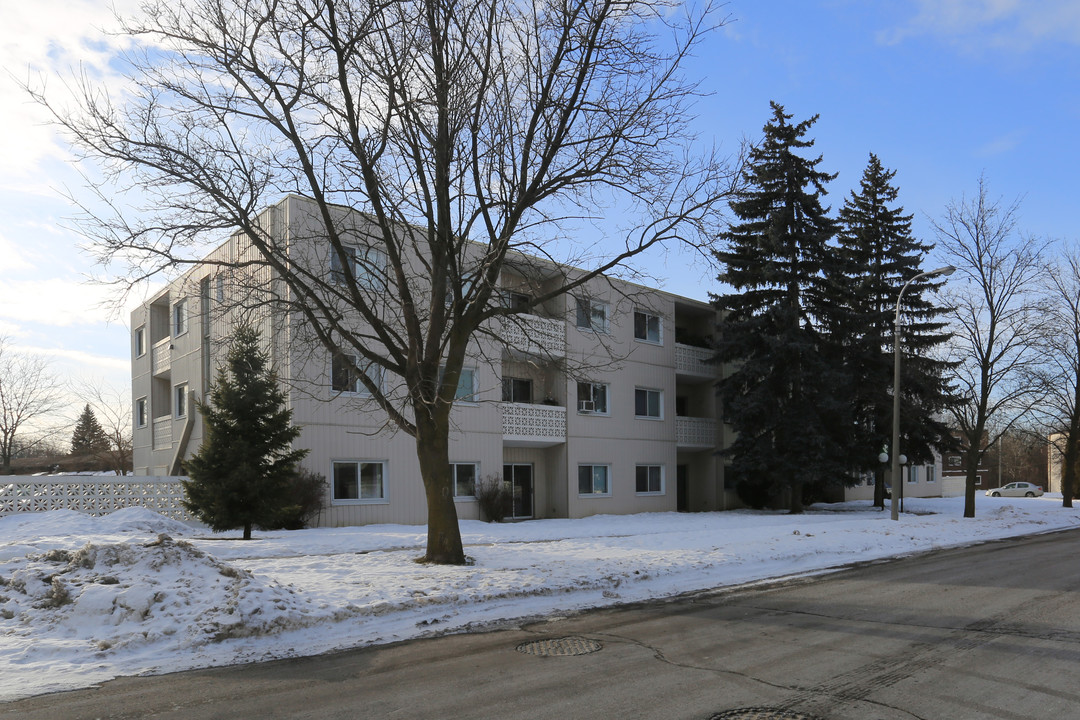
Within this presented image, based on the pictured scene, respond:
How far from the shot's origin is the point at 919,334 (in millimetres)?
34750

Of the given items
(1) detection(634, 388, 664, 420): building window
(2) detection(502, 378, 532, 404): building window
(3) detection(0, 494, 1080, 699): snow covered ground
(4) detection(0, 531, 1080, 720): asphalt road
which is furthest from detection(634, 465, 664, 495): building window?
(4) detection(0, 531, 1080, 720): asphalt road

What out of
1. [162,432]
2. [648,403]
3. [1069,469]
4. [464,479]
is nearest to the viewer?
[464,479]

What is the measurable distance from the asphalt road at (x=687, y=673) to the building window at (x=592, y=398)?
19056 millimetres

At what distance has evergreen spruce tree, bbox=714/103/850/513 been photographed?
29.9 m

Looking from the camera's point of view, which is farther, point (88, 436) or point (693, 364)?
point (88, 436)

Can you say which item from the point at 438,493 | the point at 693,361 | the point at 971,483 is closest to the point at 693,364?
the point at 693,361

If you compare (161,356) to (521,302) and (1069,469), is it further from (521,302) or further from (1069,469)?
(1069,469)

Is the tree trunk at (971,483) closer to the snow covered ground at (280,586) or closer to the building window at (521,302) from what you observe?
the snow covered ground at (280,586)

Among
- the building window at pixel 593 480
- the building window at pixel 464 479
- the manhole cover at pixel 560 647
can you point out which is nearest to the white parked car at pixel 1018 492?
the building window at pixel 593 480

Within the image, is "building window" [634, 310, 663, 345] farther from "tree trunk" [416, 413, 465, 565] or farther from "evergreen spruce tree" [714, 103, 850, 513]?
"tree trunk" [416, 413, 465, 565]

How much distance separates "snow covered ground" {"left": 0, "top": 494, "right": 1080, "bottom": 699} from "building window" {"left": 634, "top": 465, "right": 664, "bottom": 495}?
13.7m

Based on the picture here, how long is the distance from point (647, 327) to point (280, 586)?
2472 centimetres

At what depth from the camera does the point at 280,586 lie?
9227 mm

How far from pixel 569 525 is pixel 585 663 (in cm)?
1721
